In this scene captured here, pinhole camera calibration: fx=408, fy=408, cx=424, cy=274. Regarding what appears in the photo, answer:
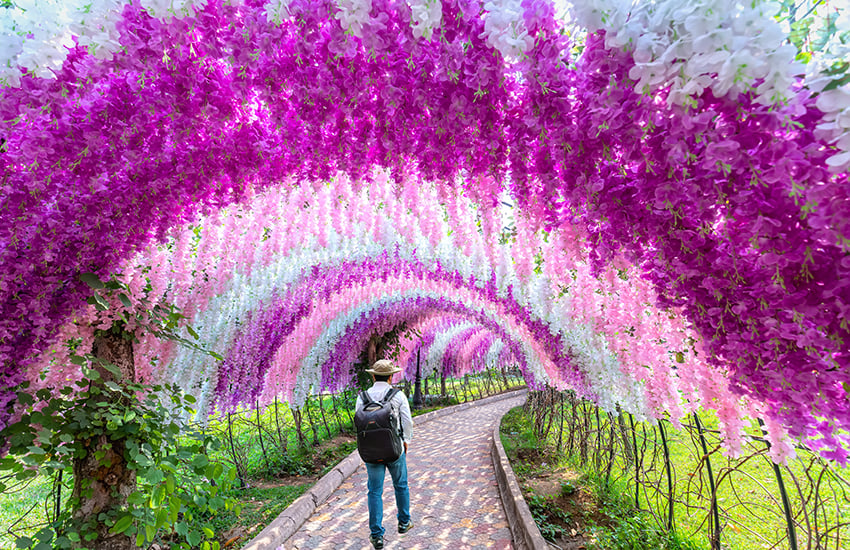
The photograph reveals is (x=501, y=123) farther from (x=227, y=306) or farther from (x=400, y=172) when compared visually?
(x=227, y=306)

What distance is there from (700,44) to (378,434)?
3915 mm

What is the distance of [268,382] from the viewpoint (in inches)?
293

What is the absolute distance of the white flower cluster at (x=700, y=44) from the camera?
965mm

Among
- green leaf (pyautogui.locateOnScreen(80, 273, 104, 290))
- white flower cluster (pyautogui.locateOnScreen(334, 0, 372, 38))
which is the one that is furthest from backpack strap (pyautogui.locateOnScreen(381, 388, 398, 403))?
white flower cluster (pyautogui.locateOnScreen(334, 0, 372, 38))

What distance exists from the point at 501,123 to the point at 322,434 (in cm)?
1031

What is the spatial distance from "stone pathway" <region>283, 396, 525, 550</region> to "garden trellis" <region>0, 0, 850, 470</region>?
281 cm

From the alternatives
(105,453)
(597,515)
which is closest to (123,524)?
(105,453)

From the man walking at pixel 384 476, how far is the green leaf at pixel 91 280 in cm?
267

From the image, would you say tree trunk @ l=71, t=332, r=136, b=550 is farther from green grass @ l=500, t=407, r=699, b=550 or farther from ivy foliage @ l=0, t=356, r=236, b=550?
green grass @ l=500, t=407, r=699, b=550

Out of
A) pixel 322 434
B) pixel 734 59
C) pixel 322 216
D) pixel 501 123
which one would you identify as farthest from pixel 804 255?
pixel 322 434

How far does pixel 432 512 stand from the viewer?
510 cm

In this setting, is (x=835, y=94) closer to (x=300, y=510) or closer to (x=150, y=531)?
(x=150, y=531)

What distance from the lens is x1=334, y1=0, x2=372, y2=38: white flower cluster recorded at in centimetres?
147

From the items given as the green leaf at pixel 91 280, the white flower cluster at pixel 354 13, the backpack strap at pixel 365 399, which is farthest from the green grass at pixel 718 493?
the green leaf at pixel 91 280
